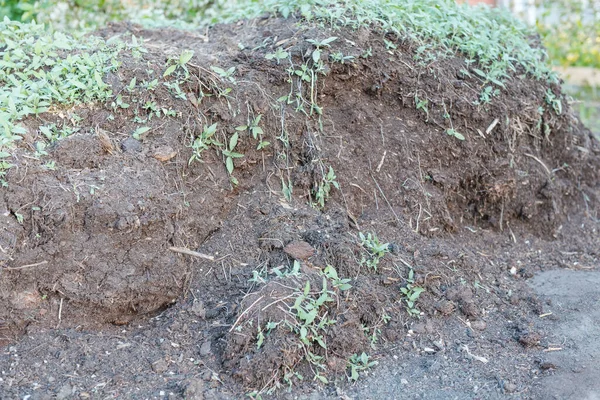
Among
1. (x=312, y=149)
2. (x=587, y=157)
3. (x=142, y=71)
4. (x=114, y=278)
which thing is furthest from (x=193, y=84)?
(x=587, y=157)

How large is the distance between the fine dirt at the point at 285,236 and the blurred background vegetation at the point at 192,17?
45.8 inches

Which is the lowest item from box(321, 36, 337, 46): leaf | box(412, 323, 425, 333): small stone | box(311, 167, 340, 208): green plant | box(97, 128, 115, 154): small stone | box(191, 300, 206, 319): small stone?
box(412, 323, 425, 333): small stone

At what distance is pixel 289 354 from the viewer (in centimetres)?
305

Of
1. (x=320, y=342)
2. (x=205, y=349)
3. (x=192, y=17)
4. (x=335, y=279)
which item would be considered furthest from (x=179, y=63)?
(x=192, y=17)

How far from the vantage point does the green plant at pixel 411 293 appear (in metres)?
3.56

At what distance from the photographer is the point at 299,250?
11.5ft

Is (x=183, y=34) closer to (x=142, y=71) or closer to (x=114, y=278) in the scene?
(x=142, y=71)

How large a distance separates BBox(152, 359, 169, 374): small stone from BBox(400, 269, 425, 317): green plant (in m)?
1.30

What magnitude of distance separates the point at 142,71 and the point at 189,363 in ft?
5.36

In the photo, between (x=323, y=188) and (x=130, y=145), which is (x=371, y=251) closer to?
(x=323, y=188)

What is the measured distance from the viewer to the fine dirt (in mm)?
3088

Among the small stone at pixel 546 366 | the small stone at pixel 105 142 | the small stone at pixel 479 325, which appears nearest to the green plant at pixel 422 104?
the small stone at pixel 479 325

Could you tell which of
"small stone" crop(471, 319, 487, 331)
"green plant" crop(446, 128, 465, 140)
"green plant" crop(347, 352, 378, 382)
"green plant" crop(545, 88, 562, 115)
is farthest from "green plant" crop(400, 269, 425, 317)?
"green plant" crop(545, 88, 562, 115)

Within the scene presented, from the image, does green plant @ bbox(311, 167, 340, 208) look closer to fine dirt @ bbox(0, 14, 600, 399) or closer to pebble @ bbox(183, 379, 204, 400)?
fine dirt @ bbox(0, 14, 600, 399)
